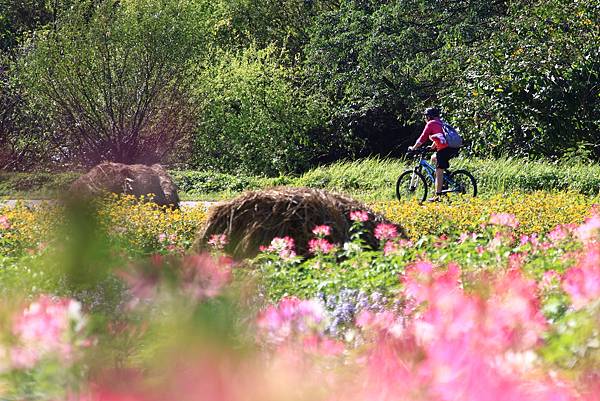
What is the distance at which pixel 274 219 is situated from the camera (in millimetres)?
6238

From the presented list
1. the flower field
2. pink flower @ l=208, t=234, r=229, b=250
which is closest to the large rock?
pink flower @ l=208, t=234, r=229, b=250

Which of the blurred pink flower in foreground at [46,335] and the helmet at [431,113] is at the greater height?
the blurred pink flower in foreground at [46,335]

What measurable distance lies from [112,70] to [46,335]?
20453 millimetres

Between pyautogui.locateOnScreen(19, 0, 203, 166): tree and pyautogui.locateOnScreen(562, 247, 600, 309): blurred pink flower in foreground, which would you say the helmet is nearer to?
pyautogui.locateOnScreen(19, 0, 203, 166): tree

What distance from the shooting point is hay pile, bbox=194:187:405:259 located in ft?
20.3

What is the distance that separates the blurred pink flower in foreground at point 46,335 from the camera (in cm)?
158

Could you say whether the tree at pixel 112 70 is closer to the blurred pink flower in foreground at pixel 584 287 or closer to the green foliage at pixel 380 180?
the green foliage at pixel 380 180

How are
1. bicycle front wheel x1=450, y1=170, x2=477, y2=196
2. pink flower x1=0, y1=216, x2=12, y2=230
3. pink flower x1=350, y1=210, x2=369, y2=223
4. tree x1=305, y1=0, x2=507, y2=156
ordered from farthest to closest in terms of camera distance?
tree x1=305, y1=0, x2=507, y2=156 < bicycle front wheel x1=450, y1=170, x2=477, y2=196 < pink flower x1=0, y1=216, x2=12, y2=230 < pink flower x1=350, y1=210, x2=369, y2=223

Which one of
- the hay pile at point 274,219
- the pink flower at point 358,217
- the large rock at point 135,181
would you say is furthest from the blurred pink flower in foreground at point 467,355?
the large rock at point 135,181

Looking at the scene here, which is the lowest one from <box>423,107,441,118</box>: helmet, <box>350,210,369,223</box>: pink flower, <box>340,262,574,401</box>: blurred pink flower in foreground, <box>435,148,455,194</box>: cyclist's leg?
<box>435,148,455,194</box>: cyclist's leg

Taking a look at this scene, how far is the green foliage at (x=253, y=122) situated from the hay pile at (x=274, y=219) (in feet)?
55.3

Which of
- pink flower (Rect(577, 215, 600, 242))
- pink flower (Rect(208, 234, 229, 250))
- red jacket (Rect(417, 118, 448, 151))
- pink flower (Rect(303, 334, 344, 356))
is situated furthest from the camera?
red jacket (Rect(417, 118, 448, 151))

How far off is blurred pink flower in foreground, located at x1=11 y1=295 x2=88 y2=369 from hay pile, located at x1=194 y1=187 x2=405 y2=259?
14.5 ft

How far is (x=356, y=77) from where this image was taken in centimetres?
2256
